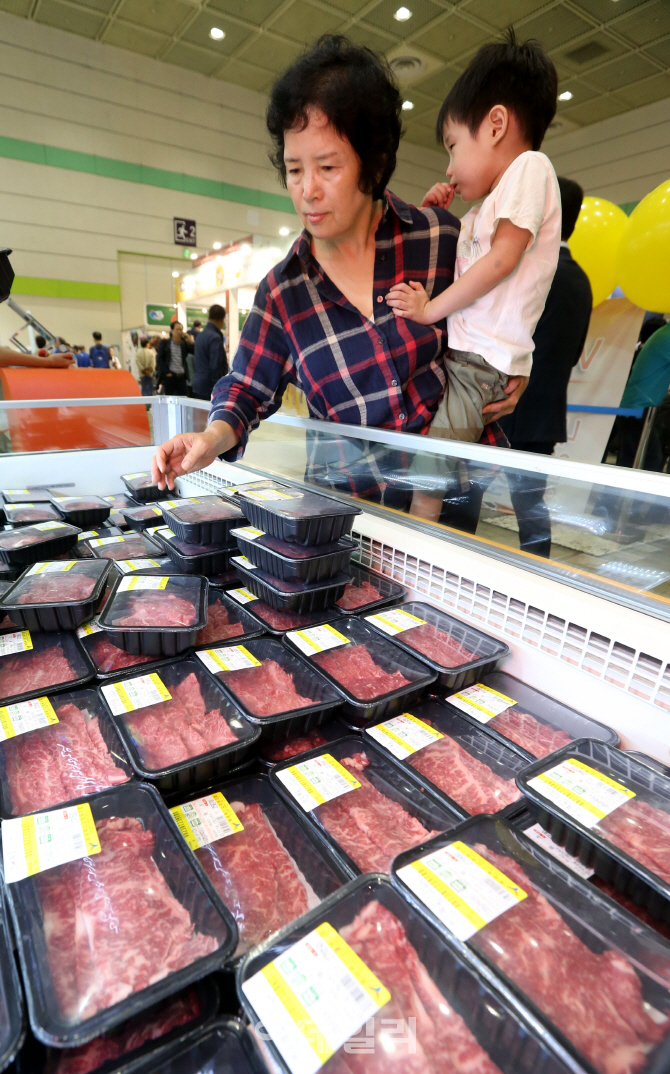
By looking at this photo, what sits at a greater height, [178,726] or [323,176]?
[323,176]

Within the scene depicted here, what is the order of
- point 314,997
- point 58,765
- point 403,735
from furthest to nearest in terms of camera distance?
1. point 403,735
2. point 58,765
3. point 314,997

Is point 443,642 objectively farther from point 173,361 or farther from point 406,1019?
point 173,361

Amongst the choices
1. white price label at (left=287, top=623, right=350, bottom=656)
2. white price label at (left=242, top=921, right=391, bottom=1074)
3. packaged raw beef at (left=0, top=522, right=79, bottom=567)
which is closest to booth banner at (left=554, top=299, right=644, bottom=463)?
white price label at (left=287, top=623, right=350, bottom=656)

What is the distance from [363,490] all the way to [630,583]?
73 centimetres

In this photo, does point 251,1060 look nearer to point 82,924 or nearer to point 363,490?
point 82,924

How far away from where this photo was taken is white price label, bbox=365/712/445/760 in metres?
0.93

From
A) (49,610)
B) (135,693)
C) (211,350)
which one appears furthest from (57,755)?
(211,350)

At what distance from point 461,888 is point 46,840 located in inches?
20.2

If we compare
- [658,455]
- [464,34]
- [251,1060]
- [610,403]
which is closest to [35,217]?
[464,34]

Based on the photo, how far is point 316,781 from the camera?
0.86 metres

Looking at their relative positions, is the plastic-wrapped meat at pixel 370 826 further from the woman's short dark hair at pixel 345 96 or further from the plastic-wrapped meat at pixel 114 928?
the woman's short dark hair at pixel 345 96

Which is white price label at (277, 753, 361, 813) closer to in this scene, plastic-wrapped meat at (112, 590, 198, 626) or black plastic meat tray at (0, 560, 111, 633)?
plastic-wrapped meat at (112, 590, 198, 626)

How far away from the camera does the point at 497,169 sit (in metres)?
1.42

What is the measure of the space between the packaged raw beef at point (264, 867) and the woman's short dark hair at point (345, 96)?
1.33 meters
